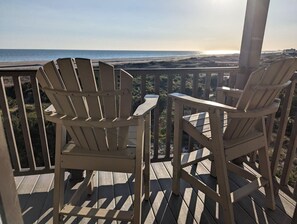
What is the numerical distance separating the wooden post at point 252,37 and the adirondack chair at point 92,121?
118cm

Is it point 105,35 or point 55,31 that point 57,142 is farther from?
point 105,35

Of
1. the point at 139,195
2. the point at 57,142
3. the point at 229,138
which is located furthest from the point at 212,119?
the point at 57,142

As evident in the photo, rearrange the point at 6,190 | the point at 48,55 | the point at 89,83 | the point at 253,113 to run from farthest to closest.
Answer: the point at 48,55 < the point at 253,113 < the point at 89,83 < the point at 6,190

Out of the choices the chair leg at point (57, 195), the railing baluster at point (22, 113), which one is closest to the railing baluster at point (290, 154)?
the chair leg at point (57, 195)

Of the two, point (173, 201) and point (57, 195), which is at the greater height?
point (57, 195)

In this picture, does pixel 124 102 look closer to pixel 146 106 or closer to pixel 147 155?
pixel 146 106

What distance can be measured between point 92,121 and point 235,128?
1.00 metres

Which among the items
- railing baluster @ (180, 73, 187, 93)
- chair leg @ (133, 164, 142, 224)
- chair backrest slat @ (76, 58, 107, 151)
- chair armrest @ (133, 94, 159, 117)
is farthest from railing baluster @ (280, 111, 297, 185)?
chair backrest slat @ (76, 58, 107, 151)

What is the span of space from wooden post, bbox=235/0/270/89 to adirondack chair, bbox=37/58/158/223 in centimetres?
118

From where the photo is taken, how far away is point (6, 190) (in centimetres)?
66

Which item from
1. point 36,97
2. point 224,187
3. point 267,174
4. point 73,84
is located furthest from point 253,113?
point 36,97

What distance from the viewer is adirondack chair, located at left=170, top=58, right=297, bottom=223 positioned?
4.64 ft

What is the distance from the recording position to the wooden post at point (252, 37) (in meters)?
2.09

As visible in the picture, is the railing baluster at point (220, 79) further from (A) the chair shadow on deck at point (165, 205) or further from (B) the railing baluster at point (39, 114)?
(B) the railing baluster at point (39, 114)
